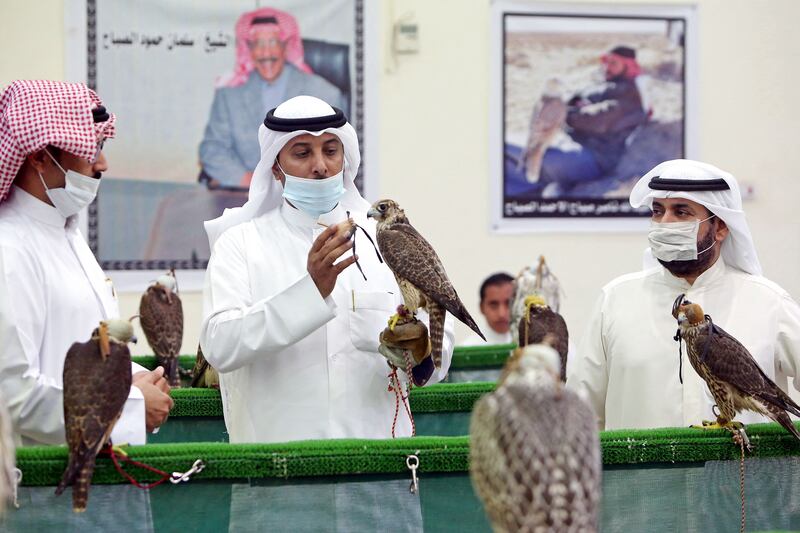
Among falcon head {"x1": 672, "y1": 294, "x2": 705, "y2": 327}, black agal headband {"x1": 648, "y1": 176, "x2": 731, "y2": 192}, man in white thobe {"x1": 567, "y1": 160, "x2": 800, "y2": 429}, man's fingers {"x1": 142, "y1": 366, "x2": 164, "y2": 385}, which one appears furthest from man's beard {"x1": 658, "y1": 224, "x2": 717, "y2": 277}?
man's fingers {"x1": 142, "y1": 366, "x2": 164, "y2": 385}

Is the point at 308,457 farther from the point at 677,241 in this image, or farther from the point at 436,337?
the point at 677,241

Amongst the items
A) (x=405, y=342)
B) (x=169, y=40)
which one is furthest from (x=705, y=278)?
(x=169, y=40)

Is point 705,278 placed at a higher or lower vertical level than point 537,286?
higher

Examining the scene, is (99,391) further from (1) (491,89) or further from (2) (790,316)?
(1) (491,89)

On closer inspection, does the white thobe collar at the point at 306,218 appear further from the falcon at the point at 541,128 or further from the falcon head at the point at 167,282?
the falcon at the point at 541,128

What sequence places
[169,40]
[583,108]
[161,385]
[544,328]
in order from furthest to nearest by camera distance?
[583,108]
[169,40]
[544,328]
[161,385]

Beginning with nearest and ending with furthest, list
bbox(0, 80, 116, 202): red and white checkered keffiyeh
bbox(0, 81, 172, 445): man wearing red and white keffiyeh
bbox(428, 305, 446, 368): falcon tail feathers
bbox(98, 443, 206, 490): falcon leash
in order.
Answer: bbox(98, 443, 206, 490): falcon leash → bbox(0, 81, 172, 445): man wearing red and white keffiyeh → bbox(0, 80, 116, 202): red and white checkered keffiyeh → bbox(428, 305, 446, 368): falcon tail feathers

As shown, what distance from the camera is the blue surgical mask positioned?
117 inches

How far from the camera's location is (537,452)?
1567 mm

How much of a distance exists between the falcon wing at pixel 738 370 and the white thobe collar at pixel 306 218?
1.07 m

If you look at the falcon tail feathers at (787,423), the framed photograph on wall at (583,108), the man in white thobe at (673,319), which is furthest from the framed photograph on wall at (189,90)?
the falcon tail feathers at (787,423)

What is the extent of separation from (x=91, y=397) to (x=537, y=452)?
98 cm

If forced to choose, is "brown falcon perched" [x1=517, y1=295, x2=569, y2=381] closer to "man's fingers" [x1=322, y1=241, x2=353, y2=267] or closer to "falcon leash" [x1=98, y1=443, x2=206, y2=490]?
"man's fingers" [x1=322, y1=241, x2=353, y2=267]

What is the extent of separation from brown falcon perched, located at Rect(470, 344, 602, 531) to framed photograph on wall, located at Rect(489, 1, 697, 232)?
5923 millimetres
